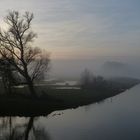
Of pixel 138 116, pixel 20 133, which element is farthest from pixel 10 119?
pixel 138 116

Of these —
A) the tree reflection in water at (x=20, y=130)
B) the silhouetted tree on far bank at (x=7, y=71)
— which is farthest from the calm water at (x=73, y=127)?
the silhouetted tree on far bank at (x=7, y=71)

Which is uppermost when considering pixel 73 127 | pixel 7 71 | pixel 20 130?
pixel 7 71

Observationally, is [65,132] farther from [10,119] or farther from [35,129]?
[10,119]

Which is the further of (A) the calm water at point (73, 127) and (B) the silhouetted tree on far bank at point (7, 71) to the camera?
(B) the silhouetted tree on far bank at point (7, 71)

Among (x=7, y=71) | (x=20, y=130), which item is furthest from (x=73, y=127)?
(x=7, y=71)

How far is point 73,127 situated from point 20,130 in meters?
5.52

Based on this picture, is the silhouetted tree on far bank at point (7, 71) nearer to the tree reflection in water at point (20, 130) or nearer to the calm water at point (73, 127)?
the calm water at point (73, 127)

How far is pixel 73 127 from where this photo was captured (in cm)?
3716

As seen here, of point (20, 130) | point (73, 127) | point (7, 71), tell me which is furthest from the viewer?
point (7, 71)

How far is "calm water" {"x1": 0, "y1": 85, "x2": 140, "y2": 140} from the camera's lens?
32.1 m

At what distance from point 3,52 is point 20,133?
28865 mm

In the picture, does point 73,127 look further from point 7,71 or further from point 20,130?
point 7,71

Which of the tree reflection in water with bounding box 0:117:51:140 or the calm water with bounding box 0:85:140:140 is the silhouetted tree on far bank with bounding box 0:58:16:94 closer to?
the calm water with bounding box 0:85:140:140

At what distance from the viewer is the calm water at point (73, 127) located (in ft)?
105
